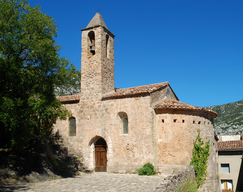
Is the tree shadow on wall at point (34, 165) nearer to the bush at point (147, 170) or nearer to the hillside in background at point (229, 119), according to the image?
the bush at point (147, 170)

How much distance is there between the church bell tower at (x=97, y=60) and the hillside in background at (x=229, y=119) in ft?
202

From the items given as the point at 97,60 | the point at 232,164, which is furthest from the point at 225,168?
the point at 97,60

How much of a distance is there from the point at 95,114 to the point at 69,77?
4.17 m

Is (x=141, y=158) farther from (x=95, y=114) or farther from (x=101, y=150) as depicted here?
(x=95, y=114)

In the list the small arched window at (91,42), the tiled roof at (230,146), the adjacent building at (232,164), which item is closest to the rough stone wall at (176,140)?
the small arched window at (91,42)

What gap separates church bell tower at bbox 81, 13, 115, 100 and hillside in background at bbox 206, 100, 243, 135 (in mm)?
61673

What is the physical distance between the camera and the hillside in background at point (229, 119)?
2837 inches

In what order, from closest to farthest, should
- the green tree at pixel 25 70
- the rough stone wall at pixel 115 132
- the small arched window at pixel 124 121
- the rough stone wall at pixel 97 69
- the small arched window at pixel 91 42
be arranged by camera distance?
the green tree at pixel 25 70 < the rough stone wall at pixel 115 132 < the small arched window at pixel 124 121 < the rough stone wall at pixel 97 69 < the small arched window at pixel 91 42

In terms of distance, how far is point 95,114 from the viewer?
17953 millimetres

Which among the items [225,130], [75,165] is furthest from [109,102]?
[225,130]

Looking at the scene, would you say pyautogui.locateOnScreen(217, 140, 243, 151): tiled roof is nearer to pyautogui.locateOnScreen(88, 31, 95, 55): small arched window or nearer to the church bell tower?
the church bell tower

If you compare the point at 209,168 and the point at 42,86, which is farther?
the point at 209,168

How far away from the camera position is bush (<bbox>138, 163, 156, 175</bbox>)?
1506 cm

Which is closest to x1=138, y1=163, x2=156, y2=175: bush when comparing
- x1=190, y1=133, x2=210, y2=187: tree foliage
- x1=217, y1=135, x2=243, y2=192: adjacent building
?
x1=190, y1=133, x2=210, y2=187: tree foliage
